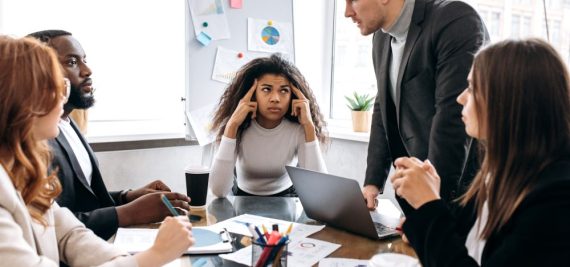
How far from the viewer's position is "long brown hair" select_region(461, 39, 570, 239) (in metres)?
0.89

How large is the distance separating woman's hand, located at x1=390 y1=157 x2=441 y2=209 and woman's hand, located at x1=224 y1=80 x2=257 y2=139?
1047 mm

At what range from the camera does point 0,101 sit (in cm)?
91

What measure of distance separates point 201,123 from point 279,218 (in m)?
1.52

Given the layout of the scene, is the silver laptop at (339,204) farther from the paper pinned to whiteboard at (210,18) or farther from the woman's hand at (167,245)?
the paper pinned to whiteboard at (210,18)

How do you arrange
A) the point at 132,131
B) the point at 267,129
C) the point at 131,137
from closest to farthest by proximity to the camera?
the point at 267,129 < the point at 131,137 < the point at 132,131

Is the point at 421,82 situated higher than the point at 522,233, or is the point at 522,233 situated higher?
the point at 421,82

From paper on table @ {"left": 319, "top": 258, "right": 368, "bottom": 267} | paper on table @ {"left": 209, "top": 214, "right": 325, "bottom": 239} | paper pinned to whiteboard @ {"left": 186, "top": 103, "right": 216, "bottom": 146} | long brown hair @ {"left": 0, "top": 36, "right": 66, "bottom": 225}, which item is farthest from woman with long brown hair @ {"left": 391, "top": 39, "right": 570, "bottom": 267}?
paper pinned to whiteboard @ {"left": 186, "top": 103, "right": 216, "bottom": 146}

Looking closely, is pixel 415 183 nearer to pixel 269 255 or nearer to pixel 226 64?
pixel 269 255

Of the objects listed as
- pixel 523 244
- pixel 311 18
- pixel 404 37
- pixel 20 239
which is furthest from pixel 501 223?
pixel 311 18

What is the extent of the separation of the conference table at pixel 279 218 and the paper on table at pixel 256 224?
29mm

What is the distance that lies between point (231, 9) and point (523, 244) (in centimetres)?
253

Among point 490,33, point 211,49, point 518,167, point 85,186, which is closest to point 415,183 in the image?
point 518,167

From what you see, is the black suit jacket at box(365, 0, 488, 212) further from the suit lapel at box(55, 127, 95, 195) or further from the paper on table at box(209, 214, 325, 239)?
the suit lapel at box(55, 127, 95, 195)

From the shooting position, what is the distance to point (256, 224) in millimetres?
1433
